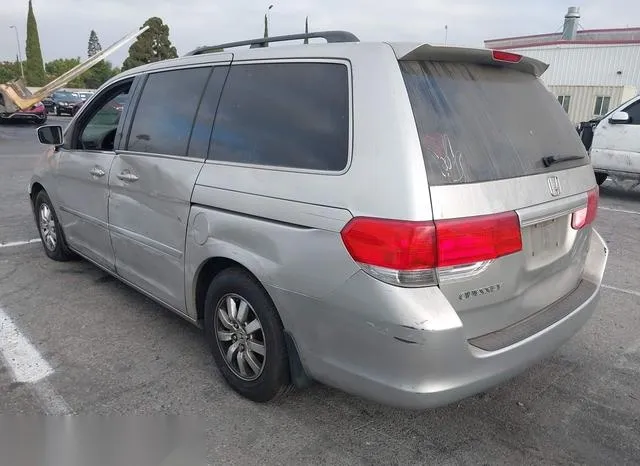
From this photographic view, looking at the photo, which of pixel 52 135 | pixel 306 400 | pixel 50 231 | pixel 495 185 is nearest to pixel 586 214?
pixel 495 185

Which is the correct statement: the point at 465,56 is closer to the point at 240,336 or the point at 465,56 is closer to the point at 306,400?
the point at 240,336

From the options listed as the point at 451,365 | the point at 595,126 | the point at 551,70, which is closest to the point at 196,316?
the point at 451,365

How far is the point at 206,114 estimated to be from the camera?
3.05 meters

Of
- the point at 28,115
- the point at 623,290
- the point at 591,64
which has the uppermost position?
the point at 591,64

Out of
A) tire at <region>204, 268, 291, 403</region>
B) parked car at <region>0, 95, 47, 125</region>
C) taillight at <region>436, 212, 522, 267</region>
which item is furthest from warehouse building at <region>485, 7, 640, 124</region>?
tire at <region>204, 268, 291, 403</region>

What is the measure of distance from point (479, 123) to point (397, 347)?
108 cm

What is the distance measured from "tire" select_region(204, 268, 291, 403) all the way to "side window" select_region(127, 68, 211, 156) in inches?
35.9

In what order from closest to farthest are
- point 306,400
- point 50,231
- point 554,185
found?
point 554,185 < point 306,400 < point 50,231

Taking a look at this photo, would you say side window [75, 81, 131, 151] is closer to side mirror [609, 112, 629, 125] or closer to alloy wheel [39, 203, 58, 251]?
alloy wheel [39, 203, 58, 251]

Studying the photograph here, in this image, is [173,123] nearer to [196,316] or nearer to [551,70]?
[196,316]

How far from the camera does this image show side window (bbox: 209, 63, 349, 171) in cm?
237

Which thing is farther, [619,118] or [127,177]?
[619,118]

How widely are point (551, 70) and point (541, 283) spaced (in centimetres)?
2684

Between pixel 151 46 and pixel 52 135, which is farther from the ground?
pixel 151 46
